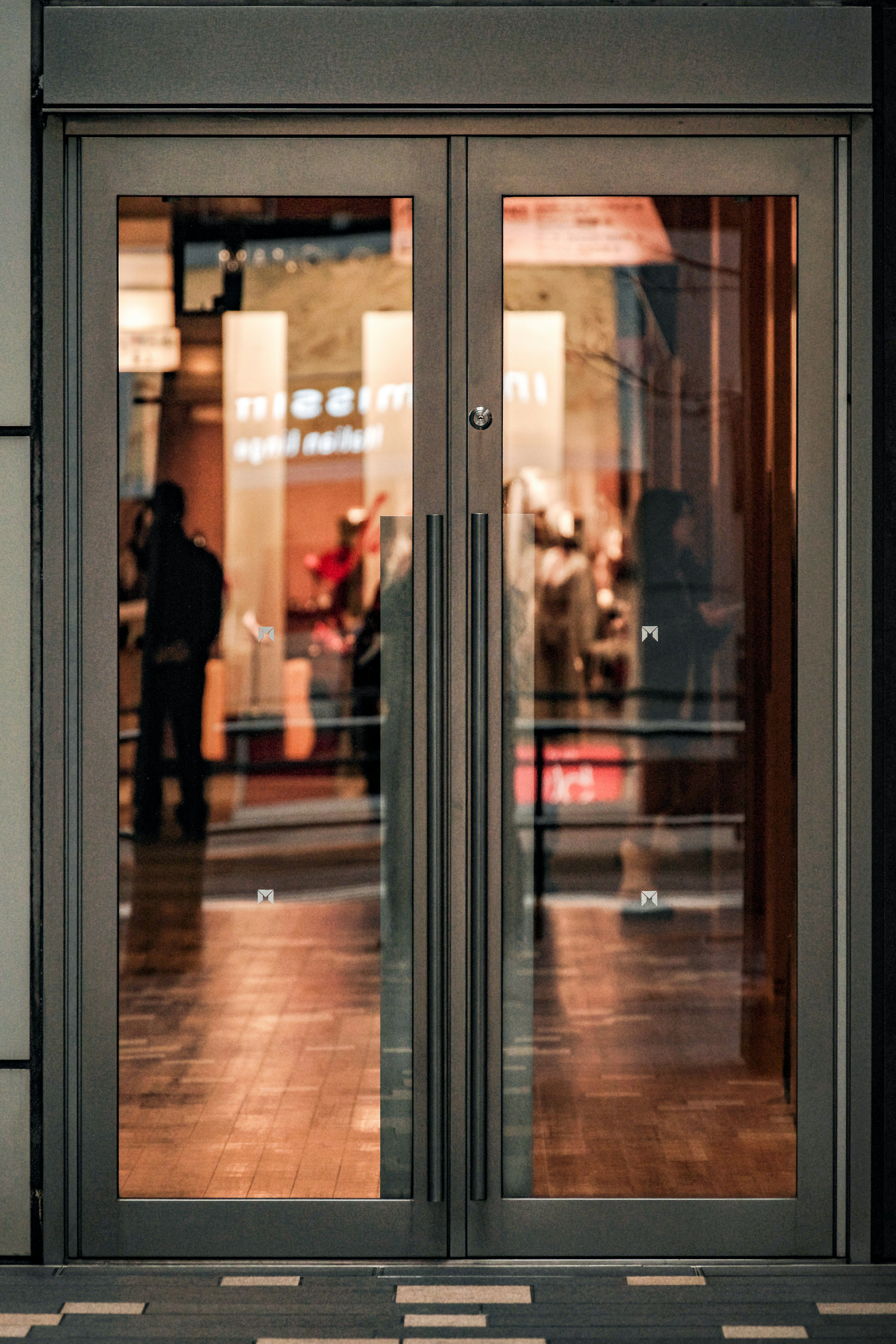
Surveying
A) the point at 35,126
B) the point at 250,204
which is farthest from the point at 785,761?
the point at 35,126

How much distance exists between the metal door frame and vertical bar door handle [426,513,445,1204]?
0.02 meters

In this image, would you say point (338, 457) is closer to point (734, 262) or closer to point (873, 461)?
point (734, 262)

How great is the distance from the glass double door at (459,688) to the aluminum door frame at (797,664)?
0.03 feet

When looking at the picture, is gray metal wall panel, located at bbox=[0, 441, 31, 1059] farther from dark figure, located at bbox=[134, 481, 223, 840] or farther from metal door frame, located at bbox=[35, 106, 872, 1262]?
dark figure, located at bbox=[134, 481, 223, 840]

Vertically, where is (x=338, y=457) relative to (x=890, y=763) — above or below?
above

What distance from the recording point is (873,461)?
333 cm

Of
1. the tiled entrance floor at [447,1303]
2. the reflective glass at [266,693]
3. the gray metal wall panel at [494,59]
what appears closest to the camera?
the tiled entrance floor at [447,1303]

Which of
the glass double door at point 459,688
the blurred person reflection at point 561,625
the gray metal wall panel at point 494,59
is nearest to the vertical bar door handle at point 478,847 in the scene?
the glass double door at point 459,688

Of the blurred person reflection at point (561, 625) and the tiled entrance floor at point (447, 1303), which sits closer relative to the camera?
the tiled entrance floor at point (447, 1303)

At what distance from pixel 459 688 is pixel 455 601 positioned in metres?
0.22

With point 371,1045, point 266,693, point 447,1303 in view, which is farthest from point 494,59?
point 447,1303

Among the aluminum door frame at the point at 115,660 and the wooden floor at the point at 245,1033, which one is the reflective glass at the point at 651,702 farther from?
the wooden floor at the point at 245,1033

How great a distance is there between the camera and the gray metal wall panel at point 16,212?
10.8 feet

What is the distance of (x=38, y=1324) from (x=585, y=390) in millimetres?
2577
